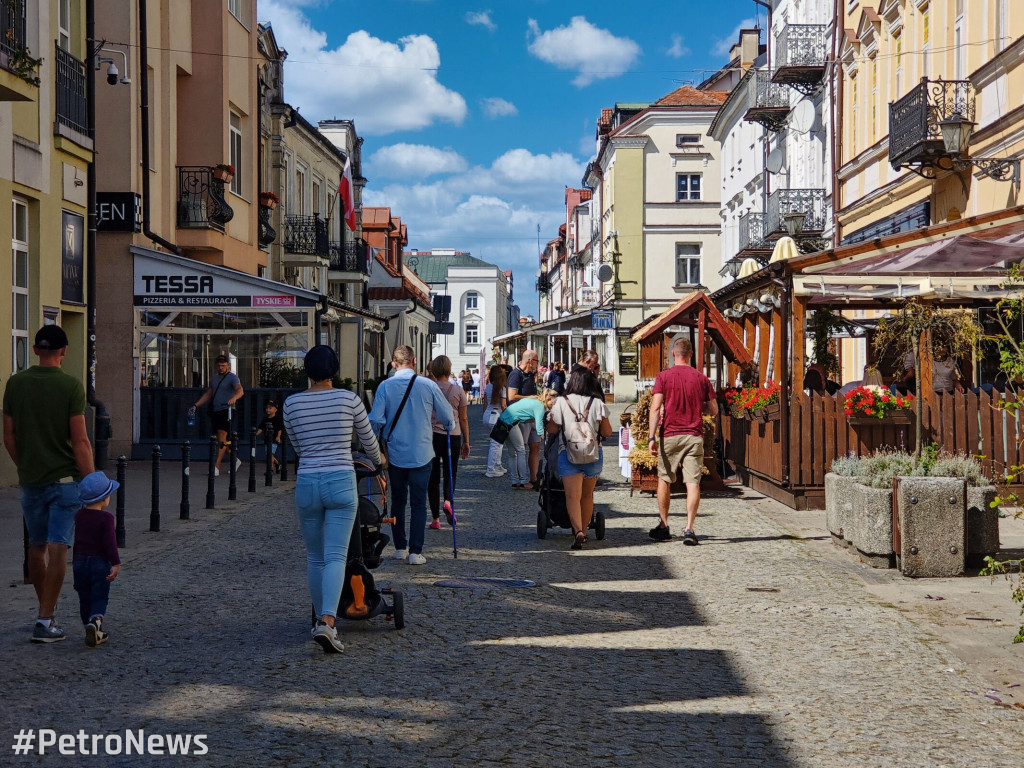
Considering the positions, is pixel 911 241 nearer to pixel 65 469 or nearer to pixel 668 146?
pixel 65 469

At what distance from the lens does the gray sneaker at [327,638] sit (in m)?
6.81

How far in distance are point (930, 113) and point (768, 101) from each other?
645 inches

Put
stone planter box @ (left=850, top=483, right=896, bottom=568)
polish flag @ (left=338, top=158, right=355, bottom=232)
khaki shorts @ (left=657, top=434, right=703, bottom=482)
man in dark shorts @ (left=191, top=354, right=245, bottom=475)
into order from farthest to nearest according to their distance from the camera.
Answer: polish flag @ (left=338, top=158, right=355, bottom=232), man in dark shorts @ (left=191, top=354, right=245, bottom=475), khaki shorts @ (left=657, top=434, right=703, bottom=482), stone planter box @ (left=850, top=483, right=896, bottom=568)

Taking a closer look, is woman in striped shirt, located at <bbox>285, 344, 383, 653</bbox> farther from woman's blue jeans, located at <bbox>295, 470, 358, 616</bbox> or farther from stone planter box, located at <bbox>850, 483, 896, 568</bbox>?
stone planter box, located at <bbox>850, 483, 896, 568</bbox>

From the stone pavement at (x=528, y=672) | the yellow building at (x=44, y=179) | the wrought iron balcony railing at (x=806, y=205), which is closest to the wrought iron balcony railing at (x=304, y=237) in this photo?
the wrought iron balcony railing at (x=806, y=205)

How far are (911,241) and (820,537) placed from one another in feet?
16.7

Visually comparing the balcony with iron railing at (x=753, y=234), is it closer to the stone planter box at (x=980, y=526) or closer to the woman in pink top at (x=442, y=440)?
the woman in pink top at (x=442, y=440)

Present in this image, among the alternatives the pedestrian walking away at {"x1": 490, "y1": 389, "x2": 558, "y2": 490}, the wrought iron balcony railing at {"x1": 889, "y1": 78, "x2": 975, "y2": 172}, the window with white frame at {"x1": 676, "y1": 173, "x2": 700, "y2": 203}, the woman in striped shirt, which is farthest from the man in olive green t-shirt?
the window with white frame at {"x1": 676, "y1": 173, "x2": 700, "y2": 203}

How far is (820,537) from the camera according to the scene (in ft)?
39.4

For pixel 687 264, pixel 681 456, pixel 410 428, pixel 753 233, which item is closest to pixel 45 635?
pixel 410 428

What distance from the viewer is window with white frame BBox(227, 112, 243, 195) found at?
2661cm

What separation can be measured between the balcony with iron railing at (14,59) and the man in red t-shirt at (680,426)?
8157mm

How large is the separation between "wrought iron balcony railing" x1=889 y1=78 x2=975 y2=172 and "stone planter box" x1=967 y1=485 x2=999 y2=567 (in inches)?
457

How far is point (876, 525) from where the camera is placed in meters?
9.92
